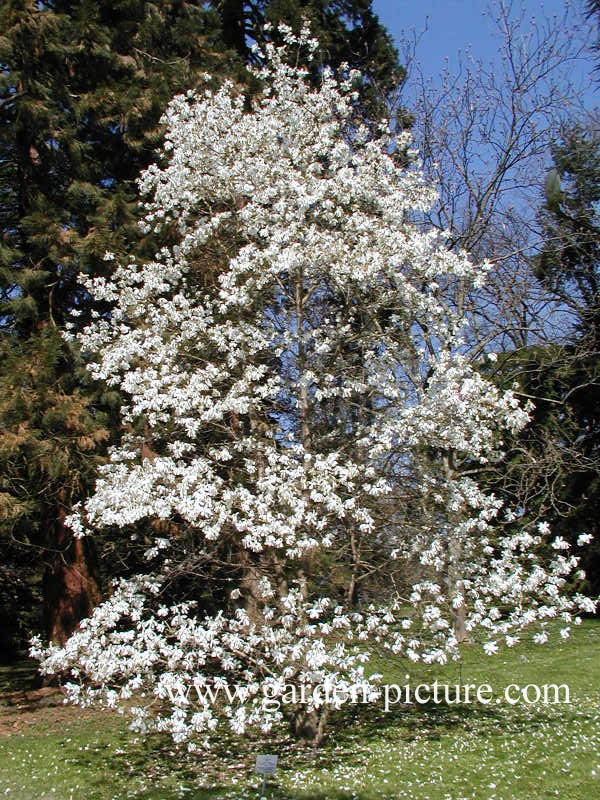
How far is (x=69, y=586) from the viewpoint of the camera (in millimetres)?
10312

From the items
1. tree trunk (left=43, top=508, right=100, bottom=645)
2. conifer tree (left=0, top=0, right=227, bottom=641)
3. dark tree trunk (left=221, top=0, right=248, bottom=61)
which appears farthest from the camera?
dark tree trunk (left=221, top=0, right=248, bottom=61)

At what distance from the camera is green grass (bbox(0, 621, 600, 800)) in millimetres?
5895

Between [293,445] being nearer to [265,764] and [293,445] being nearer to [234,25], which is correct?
[265,764]

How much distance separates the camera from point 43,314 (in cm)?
1020

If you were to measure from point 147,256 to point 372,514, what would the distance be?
5.07 meters

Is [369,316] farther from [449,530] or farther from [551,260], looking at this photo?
[551,260]

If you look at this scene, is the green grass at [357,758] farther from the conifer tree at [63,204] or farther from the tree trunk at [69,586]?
the conifer tree at [63,204]

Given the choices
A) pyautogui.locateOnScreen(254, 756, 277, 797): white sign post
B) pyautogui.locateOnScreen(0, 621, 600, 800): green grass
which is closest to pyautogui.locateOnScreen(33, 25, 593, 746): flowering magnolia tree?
pyautogui.locateOnScreen(0, 621, 600, 800): green grass

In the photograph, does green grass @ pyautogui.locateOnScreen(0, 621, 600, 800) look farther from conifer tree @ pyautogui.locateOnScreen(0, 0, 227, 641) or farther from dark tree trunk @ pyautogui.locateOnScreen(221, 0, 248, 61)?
dark tree trunk @ pyautogui.locateOnScreen(221, 0, 248, 61)

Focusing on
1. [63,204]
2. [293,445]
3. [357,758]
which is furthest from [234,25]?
[357,758]

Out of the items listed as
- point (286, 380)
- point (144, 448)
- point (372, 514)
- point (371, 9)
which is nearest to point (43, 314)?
point (144, 448)

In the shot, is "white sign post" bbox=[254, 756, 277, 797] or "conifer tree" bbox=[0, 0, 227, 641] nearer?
"white sign post" bbox=[254, 756, 277, 797]

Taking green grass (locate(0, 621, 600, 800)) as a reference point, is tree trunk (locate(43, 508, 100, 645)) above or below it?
above

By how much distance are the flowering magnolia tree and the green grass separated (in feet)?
1.79
